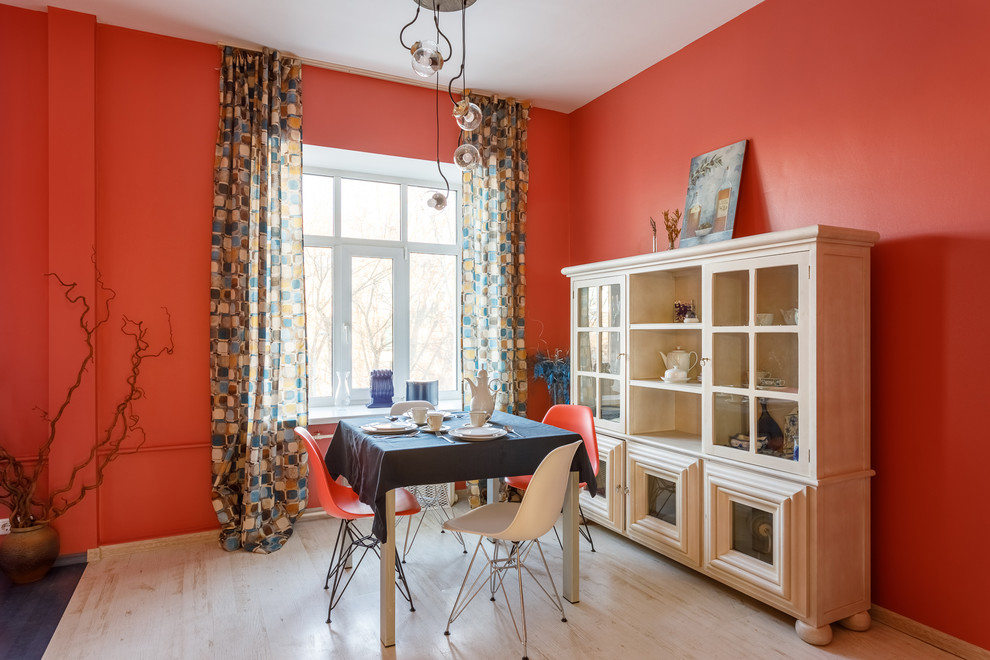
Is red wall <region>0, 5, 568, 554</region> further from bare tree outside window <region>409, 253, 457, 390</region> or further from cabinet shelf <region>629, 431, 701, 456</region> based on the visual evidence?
cabinet shelf <region>629, 431, 701, 456</region>

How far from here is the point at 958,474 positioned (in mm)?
2490

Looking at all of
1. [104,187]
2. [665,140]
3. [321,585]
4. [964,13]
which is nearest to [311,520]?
[321,585]

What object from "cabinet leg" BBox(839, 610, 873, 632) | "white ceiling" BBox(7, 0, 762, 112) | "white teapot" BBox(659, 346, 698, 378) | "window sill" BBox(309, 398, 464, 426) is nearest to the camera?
"cabinet leg" BBox(839, 610, 873, 632)

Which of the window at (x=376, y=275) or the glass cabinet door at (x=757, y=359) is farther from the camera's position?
the window at (x=376, y=275)

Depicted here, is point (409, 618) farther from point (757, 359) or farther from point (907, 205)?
point (907, 205)

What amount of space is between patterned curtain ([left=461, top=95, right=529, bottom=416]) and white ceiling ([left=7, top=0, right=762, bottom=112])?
49 cm

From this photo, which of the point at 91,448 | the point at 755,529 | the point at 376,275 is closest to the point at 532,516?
the point at 755,529

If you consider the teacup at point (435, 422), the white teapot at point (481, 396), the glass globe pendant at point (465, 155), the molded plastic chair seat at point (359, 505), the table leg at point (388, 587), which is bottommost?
the table leg at point (388, 587)

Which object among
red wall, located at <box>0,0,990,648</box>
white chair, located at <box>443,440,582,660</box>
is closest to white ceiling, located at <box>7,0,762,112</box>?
red wall, located at <box>0,0,990,648</box>

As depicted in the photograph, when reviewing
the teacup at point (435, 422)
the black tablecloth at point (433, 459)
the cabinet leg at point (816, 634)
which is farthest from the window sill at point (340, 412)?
the cabinet leg at point (816, 634)

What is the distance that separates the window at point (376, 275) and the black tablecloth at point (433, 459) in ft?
5.09

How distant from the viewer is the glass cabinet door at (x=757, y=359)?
2643mm

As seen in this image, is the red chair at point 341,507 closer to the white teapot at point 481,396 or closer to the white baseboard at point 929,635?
the white teapot at point 481,396

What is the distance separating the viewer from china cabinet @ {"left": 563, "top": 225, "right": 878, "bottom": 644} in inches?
101
